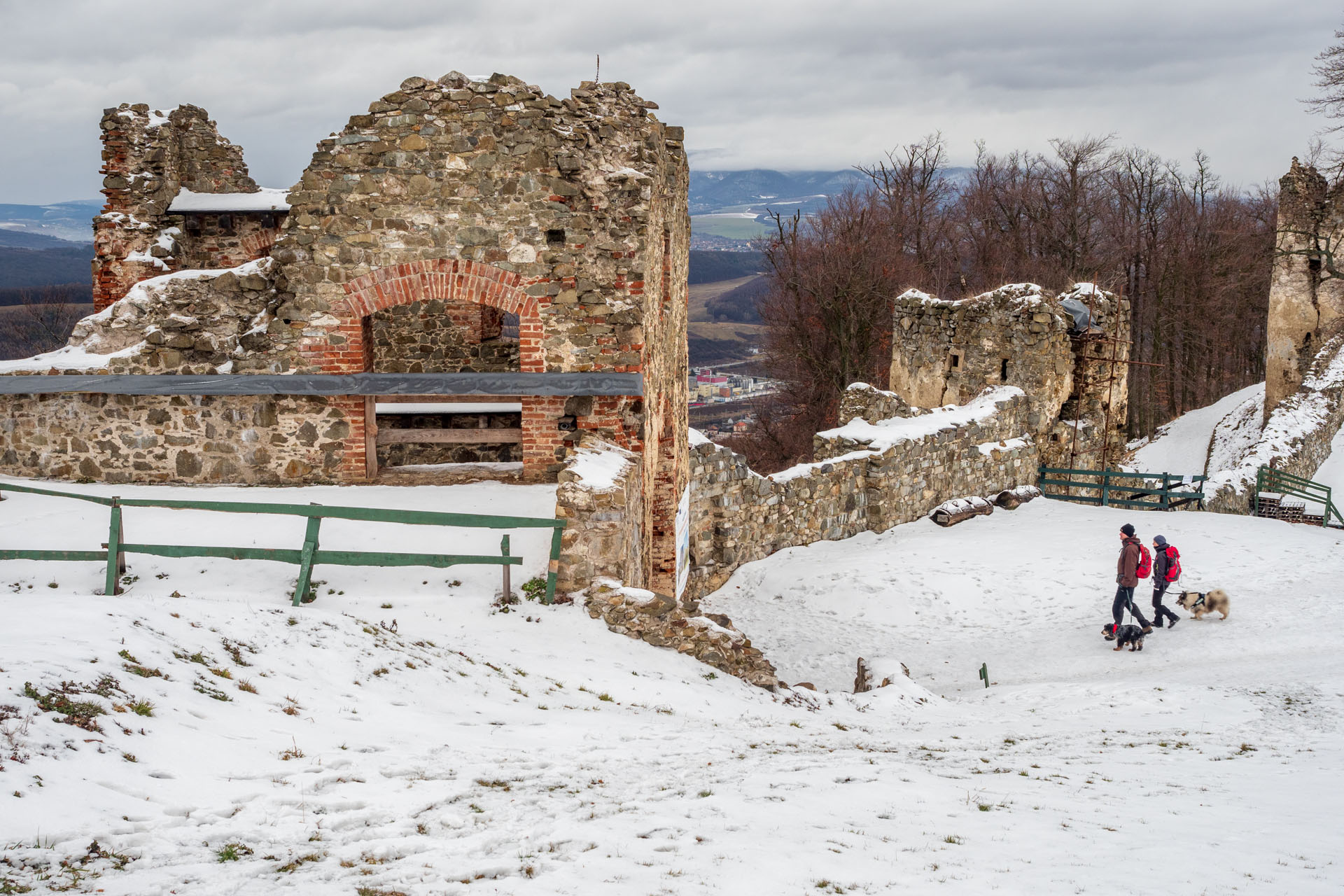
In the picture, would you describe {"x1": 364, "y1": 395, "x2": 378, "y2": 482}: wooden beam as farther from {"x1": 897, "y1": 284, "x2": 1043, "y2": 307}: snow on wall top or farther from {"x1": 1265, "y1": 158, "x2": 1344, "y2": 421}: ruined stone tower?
{"x1": 1265, "y1": 158, "x2": 1344, "y2": 421}: ruined stone tower

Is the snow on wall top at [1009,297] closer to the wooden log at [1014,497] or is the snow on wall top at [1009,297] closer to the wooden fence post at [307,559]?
the wooden log at [1014,497]

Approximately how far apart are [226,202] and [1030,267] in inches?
1154

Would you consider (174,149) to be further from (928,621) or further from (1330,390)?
(1330,390)

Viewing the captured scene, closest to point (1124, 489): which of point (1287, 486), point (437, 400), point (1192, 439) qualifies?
point (1287, 486)

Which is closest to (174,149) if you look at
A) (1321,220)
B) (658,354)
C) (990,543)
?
(658,354)

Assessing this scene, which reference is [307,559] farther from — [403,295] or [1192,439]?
[1192,439]

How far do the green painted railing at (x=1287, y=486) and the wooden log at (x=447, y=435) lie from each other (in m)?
14.6

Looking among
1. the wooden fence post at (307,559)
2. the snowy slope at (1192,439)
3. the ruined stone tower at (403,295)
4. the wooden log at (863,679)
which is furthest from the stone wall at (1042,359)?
the wooden fence post at (307,559)

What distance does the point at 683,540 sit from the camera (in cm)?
1133

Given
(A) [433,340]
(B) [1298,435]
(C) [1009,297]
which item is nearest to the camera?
(A) [433,340]

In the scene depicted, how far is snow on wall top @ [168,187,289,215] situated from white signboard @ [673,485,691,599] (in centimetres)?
710

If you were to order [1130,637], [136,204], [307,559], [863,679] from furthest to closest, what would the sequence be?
[136,204] → [1130,637] → [863,679] → [307,559]

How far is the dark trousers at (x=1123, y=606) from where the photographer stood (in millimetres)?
10844

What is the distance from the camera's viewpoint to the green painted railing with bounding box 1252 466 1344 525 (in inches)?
693
